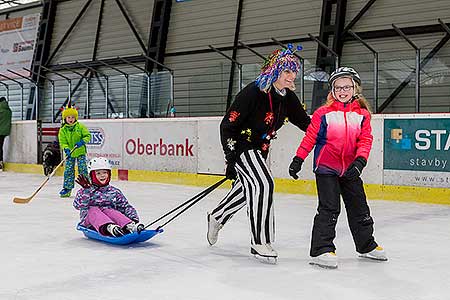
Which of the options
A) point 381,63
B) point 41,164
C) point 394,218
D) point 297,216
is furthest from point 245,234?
point 41,164

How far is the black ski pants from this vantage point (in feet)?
11.4

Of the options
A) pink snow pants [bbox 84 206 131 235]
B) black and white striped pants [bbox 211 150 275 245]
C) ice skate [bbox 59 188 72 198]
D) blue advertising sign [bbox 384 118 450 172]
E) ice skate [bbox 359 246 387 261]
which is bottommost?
ice skate [bbox 359 246 387 261]

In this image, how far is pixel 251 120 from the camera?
3645mm

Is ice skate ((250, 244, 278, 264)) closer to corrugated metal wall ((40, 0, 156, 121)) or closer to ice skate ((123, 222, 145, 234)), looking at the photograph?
ice skate ((123, 222, 145, 234))

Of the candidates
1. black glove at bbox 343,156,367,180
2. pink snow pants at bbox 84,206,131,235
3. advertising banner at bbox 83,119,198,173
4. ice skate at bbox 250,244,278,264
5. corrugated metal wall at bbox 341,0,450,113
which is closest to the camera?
black glove at bbox 343,156,367,180

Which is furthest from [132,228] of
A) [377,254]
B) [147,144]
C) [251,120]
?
Answer: [147,144]

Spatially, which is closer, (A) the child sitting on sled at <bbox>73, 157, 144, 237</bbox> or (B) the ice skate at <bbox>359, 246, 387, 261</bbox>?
(B) the ice skate at <bbox>359, 246, 387, 261</bbox>

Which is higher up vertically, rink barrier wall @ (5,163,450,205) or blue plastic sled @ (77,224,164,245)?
rink barrier wall @ (5,163,450,205)

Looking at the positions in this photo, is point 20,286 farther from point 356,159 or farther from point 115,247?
point 356,159

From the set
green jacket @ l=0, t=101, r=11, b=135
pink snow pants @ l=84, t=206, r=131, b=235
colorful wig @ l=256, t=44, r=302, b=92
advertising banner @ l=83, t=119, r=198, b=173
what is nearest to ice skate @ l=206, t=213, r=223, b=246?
pink snow pants @ l=84, t=206, r=131, b=235

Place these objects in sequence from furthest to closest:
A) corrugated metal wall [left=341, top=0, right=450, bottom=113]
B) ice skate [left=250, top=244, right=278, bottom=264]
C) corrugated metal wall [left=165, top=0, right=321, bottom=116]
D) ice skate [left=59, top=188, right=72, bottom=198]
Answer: corrugated metal wall [left=165, top=0, right=321, bottom=116], corrugated metal wall [left=341, top=0, right=450, bottom=113], ice skate [left=59, top=188, right=72, bottom=198], ice skate [left=250, top=244, right=278, bottom=264]

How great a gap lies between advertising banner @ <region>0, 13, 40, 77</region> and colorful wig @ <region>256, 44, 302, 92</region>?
15.3 m

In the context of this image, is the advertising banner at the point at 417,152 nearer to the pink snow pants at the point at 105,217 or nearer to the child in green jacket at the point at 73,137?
the child in green jacket at the point at 73,137

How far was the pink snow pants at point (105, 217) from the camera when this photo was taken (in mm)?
4168
